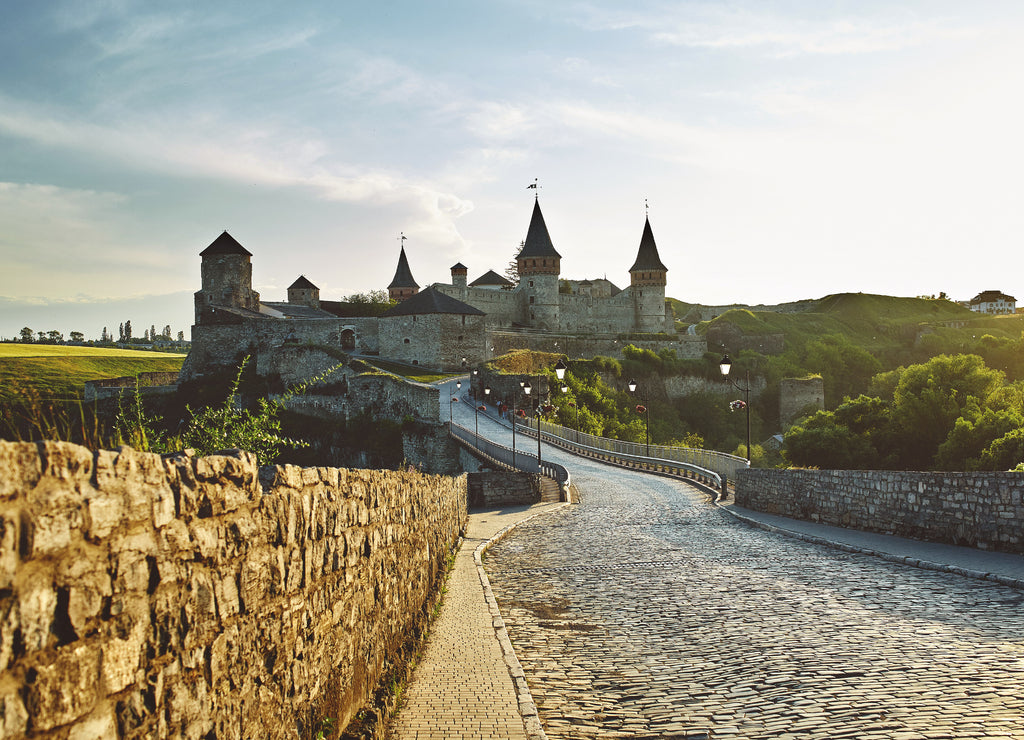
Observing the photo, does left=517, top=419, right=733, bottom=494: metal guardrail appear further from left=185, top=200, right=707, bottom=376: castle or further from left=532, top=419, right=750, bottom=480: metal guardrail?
left=185, top=200, right=707, bottom=376: castle

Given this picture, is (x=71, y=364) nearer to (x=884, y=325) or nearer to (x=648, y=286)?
(x=648, y=286)

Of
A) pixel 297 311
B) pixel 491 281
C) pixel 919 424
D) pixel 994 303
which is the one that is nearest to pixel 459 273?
pixel 491 281

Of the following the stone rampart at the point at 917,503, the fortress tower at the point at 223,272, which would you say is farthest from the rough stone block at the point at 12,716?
the fortress tower at the point at 223,272

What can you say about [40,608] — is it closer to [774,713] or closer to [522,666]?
[774,713]

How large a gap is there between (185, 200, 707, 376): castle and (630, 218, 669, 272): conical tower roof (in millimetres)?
115

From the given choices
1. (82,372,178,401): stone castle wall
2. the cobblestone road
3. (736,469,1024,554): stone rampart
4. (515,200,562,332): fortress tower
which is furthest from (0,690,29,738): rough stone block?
(515,200,562,332): fortress tower

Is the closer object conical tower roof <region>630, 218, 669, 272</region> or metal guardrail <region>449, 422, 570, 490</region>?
metal guardrail <region>449, 422, 570, 490</region>

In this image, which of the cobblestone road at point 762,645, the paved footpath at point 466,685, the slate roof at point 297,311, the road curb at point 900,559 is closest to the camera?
the paved footpath at point 466,685

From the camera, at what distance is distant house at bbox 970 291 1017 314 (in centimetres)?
14975

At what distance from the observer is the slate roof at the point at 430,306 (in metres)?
63.8

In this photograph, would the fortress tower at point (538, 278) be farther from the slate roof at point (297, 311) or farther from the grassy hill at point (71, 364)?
the grassy hill at point (71, 364)

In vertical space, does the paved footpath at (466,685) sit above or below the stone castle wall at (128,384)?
below

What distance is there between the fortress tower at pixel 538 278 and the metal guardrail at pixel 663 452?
4055 centimetres

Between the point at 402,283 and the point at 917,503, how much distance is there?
279 ft
